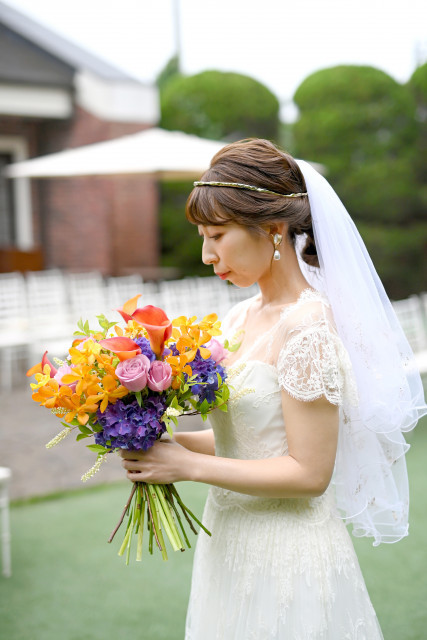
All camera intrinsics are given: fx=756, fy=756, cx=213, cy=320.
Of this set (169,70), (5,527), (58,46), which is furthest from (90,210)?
(5,527)

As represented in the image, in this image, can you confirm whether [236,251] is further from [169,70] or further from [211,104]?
[169,70]

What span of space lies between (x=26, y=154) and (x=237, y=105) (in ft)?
13.9

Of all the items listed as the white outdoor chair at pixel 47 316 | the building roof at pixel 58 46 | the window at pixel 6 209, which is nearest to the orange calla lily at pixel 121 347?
the white outdoor chair at pixel 47 316

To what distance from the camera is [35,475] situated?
20.3ft

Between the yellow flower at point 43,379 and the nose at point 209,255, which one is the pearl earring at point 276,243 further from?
the yellow flower at point 43,379

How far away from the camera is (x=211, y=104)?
14.8 meters

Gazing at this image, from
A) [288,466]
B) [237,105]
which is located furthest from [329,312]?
[237,105]

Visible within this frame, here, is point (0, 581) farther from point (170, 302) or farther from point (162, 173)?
point (162, 173)

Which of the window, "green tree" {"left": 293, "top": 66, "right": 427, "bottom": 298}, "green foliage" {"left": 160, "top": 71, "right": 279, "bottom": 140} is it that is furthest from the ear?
"green foliage" {"left": 160, "top": 71, "right": 279, "bottom": 140}

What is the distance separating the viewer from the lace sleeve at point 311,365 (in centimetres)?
197

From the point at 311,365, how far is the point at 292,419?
153mm

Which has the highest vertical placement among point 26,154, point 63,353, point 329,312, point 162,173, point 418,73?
point 418,73

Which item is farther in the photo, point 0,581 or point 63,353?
point 63,353

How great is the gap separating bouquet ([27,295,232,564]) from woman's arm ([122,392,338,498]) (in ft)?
0.22
